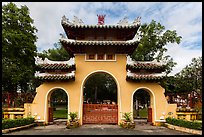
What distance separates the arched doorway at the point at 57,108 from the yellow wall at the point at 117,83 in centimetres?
50

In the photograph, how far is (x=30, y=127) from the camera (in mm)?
12070

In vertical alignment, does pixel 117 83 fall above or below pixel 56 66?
below

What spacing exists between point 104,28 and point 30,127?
277 inches

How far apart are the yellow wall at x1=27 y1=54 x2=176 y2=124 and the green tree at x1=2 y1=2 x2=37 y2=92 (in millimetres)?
5799

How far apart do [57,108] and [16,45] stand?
71.4 feet

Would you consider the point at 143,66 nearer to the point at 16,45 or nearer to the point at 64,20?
the point at 64,20

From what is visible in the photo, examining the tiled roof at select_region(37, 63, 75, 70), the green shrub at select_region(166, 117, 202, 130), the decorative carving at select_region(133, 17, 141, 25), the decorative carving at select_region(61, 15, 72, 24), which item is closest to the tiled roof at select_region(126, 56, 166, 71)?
the decorative carving at select_region(133, 17, 141, 25)

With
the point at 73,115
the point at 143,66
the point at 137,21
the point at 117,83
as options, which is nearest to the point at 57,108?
the point at 117,83

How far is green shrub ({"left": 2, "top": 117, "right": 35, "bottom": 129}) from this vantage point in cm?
1027

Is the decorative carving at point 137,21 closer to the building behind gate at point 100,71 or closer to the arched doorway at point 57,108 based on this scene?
the building behind gate at point 100,71

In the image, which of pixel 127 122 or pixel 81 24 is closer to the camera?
pixel 127 122

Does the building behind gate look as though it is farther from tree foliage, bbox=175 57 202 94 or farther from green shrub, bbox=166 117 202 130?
tree foliage, bbox=175 57 202 94

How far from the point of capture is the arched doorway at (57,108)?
13642 millimetres

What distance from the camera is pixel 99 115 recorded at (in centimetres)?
1345
